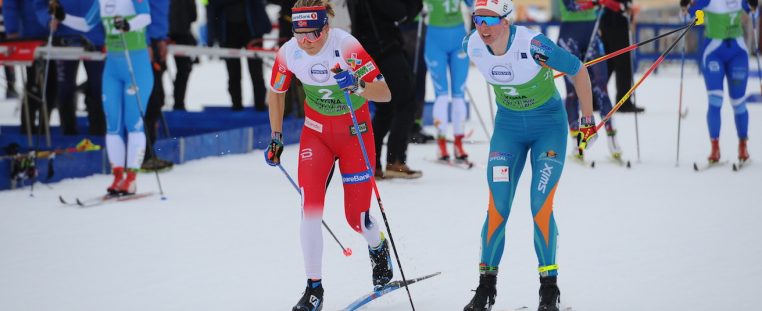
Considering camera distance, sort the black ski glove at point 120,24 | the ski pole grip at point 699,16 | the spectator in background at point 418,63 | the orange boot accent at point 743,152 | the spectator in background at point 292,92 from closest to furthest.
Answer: the ski pole grip at point 699,16 → the black ski glove at point 120,24 → the orange boot accent at point 743,152 → the spectator in background at point 418,63 → the spectator in background at point 292,92

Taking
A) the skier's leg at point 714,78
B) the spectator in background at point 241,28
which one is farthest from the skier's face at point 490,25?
the spectator in background at point 241,28

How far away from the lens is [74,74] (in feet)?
37.7

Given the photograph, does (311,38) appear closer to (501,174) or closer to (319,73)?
(319,73)

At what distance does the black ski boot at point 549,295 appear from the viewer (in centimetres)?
513

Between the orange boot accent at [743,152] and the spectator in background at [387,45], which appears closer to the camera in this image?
the spectator in background at [387,45]

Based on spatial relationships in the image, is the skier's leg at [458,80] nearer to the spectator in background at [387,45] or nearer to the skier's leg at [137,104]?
the spectator in background at [387,45]

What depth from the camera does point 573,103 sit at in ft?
35.2

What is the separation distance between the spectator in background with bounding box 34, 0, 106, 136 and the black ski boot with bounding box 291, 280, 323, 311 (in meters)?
5.79

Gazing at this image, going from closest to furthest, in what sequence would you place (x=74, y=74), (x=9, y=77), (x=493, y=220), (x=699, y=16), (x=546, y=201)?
1. (x=546, y=201)
2. (x=493, y=220)
3. (x=699, y=16)
4. (x=74, y=74)
5. (x=9, y=77)

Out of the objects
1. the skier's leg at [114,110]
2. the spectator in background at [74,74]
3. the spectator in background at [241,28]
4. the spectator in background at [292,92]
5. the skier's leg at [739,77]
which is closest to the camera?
the skier's leg at [114,110]

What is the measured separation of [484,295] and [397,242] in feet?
5.92

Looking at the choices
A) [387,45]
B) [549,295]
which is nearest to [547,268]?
[549,295]

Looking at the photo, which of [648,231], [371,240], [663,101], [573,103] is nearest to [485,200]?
[648,231]

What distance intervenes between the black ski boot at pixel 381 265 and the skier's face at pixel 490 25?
1.27 meters
